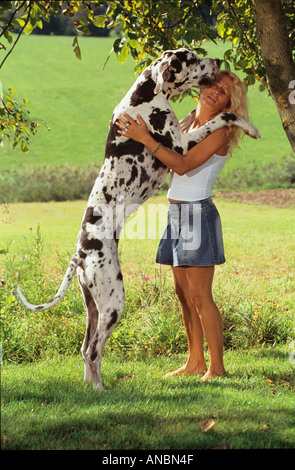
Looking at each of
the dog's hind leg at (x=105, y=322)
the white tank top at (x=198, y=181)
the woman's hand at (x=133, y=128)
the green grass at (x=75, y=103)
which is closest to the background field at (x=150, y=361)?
the dog's hind leg at (x=105, y=322)

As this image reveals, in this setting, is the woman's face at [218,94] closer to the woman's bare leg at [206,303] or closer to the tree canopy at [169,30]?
the tree canopy at [169,30]

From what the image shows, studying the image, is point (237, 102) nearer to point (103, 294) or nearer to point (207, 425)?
point (103, 294)

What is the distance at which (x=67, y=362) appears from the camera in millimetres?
5055

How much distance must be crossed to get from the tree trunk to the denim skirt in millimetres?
972

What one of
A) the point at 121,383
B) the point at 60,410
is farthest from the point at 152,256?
the point at 60,410

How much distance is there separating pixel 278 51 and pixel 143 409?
2.92 m

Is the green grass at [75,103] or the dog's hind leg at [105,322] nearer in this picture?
the dog's hind leg at [105,322]

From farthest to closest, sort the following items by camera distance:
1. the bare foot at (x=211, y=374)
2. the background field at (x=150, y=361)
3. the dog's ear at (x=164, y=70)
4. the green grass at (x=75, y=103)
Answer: the green grass at (x=75, y=103) → the bare foot at (x=211, y=374) → the dog's ear at (x=164, y=70) → the background field at (x=150, y=361)

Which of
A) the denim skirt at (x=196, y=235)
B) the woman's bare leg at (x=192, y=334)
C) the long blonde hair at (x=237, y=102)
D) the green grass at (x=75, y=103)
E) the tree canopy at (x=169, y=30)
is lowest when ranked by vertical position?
the woman's bare leg at (x=192, y=334)

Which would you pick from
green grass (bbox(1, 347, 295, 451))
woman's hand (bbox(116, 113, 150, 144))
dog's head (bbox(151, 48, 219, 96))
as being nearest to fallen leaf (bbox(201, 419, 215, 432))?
green grass (bbox(1, 347, 295, 451))

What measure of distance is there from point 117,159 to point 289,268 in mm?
5776

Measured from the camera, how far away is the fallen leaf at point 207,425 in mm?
3293

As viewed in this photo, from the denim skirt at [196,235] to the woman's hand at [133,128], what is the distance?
65 cm

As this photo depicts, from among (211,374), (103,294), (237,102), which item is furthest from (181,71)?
(211,374)
